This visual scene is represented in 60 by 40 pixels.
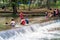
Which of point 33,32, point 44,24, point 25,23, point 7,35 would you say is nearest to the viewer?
point 7,35

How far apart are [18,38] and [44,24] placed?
831 centimetres

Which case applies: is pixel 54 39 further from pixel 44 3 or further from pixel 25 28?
pixel 44 3

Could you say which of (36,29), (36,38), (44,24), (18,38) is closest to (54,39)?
(36,38)

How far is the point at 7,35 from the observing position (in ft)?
55.6

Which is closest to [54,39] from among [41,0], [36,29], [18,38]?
[18,38]

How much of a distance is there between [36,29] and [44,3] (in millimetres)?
27694

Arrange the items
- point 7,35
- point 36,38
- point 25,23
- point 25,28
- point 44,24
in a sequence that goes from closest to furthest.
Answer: point 7,35, point 36,38, point 25,28, point 25,23, point 44,24

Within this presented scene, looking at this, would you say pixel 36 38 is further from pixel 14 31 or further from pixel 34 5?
pixel 34 5

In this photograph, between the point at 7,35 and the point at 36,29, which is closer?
the point at 7,35

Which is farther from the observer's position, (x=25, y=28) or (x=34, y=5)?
(x=34, y=5)

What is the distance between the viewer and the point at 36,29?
2256 centimetres

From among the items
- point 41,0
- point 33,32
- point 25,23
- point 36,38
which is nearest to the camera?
point 36,38

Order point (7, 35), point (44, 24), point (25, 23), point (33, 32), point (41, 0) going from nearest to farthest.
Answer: point (7, 35), point (33, 32), point (25, 23), point (44, 24), point (41, 0)

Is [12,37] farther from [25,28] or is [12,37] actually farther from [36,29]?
[36,29]
